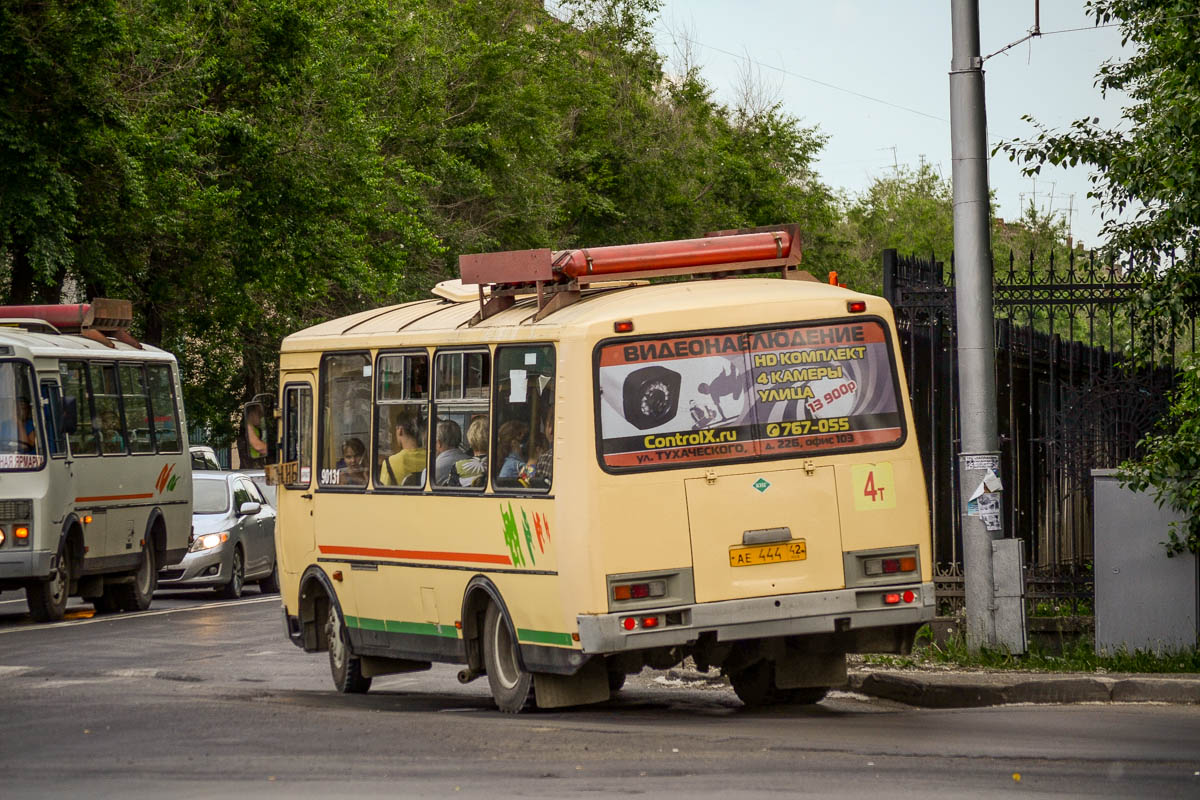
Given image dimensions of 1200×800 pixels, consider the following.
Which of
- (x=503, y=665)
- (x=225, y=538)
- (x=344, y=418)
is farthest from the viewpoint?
(x=225, y=538)

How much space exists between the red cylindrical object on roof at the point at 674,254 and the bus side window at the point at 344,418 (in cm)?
216

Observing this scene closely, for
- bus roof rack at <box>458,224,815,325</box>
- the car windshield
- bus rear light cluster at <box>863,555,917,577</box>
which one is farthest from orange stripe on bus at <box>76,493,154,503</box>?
bus rear light cluster at <box>863,555,917,577</box>

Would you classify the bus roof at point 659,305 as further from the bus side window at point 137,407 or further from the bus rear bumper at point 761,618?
the bus side window at point 137,407

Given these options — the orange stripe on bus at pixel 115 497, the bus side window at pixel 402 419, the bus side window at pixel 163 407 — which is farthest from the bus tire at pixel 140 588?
the bus side window at pixel 402 419

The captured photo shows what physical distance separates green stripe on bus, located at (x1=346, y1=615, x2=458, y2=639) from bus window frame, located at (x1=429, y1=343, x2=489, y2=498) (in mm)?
876

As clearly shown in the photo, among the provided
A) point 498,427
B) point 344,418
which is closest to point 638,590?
point 498,427

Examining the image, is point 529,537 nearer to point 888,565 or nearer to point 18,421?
point 888,565

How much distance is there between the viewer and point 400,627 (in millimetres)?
12891

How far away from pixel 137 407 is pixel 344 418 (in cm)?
1085

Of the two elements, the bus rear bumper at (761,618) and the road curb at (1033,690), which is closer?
the bus rear bumper at (761,618)

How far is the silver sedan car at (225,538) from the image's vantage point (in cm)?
2573

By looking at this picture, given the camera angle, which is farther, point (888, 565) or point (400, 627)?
point (400, 627)

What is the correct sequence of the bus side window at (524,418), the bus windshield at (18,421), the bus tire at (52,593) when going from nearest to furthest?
the bus side window at (524,418)
the bus windshield at (18,421)
the bus tire at (52,593)

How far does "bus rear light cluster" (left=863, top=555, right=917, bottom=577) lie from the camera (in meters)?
11.1
